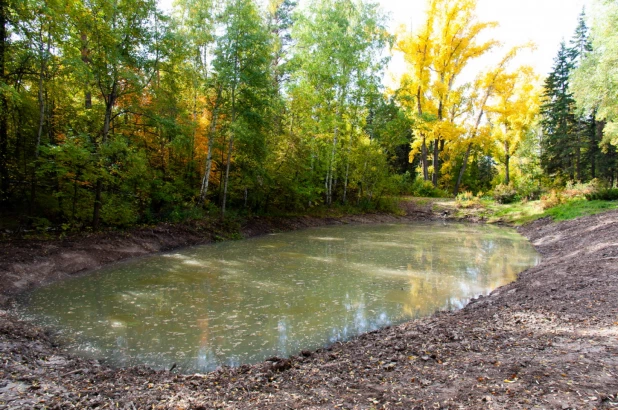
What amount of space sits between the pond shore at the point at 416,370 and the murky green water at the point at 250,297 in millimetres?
527

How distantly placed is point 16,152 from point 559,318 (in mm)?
13510

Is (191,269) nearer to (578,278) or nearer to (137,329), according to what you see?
(137,329)

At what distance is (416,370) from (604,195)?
19.2 m

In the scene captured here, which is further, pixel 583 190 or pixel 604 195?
pixel 583 190

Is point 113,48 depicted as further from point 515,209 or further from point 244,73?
point 515,209

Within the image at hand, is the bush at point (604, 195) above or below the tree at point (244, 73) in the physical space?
below

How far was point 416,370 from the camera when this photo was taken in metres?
3.46

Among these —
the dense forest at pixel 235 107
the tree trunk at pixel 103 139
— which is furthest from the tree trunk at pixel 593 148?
the tree trunk at pixel 103 139

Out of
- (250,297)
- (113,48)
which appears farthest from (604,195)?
(113,48)

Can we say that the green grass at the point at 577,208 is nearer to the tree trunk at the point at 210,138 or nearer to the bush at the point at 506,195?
the bush at the point at 506,195

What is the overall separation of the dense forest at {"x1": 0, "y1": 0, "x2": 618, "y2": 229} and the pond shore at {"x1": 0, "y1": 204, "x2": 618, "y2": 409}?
582cm

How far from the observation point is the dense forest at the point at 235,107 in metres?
9.92

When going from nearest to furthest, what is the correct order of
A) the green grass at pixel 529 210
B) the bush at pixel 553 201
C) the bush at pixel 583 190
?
the green grass at pixel 529 210 < the bush at pixel 583 190 < the bush at pixel 553 201

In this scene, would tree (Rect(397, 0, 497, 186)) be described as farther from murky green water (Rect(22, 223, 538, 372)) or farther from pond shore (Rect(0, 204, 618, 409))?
pond shore (Rect(0, 204, 618, 409))
